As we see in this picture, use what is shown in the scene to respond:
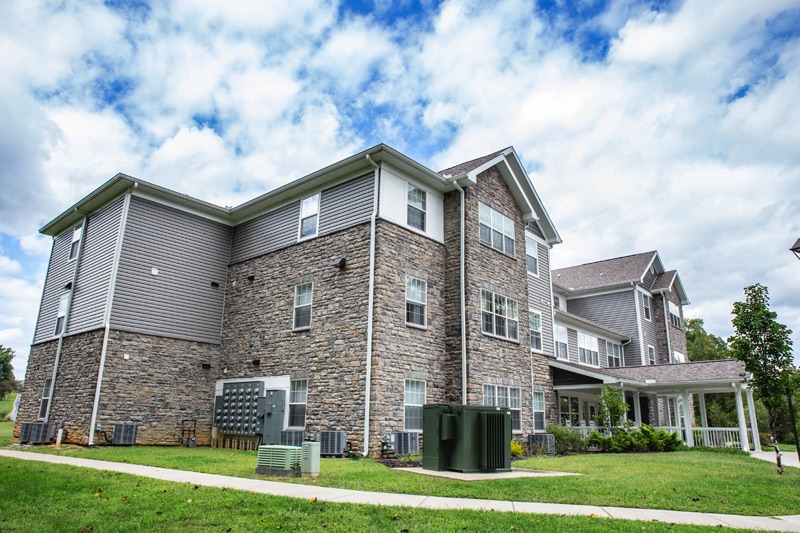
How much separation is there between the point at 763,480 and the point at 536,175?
14.5m

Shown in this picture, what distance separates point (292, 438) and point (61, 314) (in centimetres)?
1062

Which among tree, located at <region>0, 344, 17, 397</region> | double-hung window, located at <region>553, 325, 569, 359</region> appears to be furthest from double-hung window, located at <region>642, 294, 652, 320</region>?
tree, located at <region>0, 344, 17, 397</region>

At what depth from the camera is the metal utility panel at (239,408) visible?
688 inches

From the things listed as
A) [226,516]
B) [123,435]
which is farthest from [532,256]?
[226,516]

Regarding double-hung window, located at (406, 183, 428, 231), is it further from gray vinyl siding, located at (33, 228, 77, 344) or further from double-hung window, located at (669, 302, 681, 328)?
double-hung window, located at (669, 302, 681, 328)

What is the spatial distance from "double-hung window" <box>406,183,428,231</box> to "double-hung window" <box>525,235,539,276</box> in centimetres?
660

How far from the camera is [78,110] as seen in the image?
1509cm

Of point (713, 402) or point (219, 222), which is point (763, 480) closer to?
point (219, 222)

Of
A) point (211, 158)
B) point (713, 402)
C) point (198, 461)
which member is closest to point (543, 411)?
point (198, 461)

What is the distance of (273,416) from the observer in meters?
16.8

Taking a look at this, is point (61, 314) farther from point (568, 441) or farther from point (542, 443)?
point (568, 441)

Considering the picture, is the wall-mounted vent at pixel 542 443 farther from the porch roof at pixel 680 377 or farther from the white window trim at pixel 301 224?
the white window trim at pixel 301 224

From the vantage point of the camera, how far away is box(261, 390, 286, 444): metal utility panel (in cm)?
1653

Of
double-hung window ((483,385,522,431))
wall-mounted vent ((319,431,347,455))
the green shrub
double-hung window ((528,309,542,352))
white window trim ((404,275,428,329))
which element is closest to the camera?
wall-mounted vent ((319,431,347,455))
